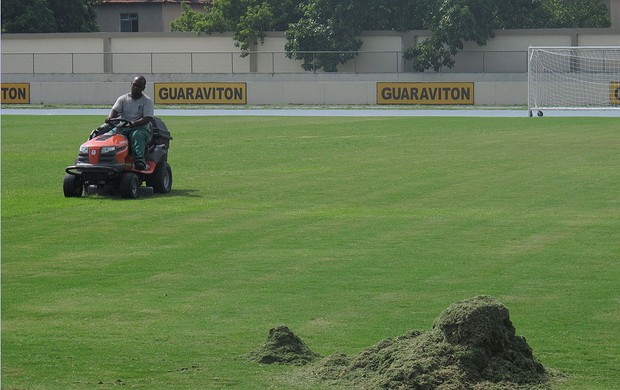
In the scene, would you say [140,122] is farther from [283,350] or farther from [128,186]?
[283,350]

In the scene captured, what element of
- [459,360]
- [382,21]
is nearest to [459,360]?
[459,360]

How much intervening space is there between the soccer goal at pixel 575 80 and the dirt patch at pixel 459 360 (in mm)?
44246

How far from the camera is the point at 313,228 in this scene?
15.8m

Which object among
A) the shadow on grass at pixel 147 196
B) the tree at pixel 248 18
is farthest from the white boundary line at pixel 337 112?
the shadow on grass at pixel 147 196

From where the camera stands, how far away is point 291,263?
43.0 ft

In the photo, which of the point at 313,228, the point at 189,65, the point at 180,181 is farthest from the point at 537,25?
the point at 313,228

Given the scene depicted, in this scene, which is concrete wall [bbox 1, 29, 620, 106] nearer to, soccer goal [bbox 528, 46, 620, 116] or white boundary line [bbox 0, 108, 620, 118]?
soccer goal [bbox 528, 46, 620, 116]

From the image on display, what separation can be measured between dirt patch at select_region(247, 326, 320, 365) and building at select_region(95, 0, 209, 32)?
70.7 meters

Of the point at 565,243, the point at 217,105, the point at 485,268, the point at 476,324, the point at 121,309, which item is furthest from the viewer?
the point at 217,105

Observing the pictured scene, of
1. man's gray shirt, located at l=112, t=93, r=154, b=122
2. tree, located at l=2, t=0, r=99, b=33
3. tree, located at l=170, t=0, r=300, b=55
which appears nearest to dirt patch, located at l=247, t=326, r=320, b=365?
man's gray shirt, located at l=112, t=93, r=154, b=122

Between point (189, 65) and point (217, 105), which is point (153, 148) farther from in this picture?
point (189, 65)

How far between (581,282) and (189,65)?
169ft

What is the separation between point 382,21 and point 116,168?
152 feet

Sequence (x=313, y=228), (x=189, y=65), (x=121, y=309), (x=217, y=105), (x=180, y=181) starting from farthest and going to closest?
(x=189, y=65) → (x=217, y=105) → (x=180, y=181) → (x=313, y=228) → (x=121, y=309)
